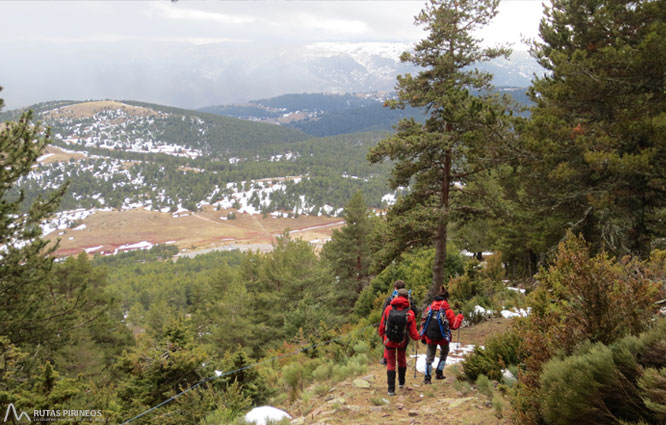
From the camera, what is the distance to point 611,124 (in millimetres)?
8438

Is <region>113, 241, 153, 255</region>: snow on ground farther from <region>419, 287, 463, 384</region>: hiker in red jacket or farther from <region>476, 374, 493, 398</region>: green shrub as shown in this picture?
<region>476, 374, 493, 398</region>: green shrub

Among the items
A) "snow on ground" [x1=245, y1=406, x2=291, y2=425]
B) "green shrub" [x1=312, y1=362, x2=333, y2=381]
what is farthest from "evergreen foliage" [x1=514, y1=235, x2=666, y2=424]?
"green shrub" [x1=312, y1=362, x2=333, y2=381]

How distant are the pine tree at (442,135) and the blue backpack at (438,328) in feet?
12.5

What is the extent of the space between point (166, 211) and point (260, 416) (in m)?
180

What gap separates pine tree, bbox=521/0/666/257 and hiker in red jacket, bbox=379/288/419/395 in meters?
5.42

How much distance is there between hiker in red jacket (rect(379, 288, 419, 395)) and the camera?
6.15 metres

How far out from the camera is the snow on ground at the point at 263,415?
206 inches

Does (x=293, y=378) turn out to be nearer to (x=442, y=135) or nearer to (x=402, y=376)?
(x=402, y=376)

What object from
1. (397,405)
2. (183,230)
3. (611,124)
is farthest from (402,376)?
(183,230)

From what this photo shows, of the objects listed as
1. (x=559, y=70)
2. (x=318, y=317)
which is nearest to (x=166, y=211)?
(x=318, y=317)

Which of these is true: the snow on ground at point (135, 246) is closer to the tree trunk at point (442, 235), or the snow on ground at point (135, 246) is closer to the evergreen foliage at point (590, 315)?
the tree trunk at point (442, 235)

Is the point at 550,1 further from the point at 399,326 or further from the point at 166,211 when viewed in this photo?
the point at 166,211

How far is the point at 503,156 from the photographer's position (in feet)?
31.8

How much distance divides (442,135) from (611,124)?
3760 millimetres
